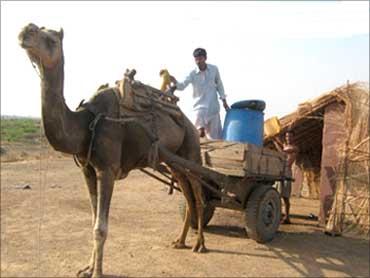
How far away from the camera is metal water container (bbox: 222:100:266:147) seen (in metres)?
9.52

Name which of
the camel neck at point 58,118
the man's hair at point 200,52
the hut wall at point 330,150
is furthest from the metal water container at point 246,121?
the camel neck at point 58,118

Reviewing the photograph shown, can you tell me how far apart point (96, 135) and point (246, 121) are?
11.5ft

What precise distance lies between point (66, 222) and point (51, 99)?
14.5ft

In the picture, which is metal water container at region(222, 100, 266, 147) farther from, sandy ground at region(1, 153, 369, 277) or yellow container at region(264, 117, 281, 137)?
yellow container at region(264, 117, 281, 137)

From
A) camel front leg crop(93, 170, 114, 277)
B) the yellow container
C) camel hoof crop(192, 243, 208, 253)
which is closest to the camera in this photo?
camel front leg crop(93, 170, 114, 277)

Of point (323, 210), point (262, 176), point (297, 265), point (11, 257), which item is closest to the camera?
point (11, 257)

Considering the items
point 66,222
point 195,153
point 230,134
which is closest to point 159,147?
point 195,153

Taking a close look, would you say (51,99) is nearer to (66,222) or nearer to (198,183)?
(198,183)

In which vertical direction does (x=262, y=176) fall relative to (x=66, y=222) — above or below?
above

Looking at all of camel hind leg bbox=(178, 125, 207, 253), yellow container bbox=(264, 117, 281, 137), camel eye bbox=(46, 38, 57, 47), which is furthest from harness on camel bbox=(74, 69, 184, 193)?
yellow container bbox=(264, 117, 281, 137)

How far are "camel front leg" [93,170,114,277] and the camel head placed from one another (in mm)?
1601

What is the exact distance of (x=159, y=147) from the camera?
7.66 m

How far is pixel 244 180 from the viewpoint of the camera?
30.8 ft

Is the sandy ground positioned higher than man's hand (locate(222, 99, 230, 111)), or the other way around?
man's hand (locate(222, 99, 230, 111))
